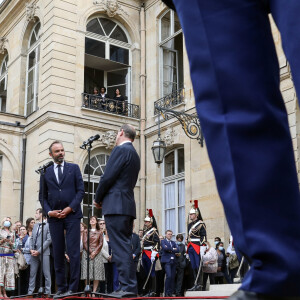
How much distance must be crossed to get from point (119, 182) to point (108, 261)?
23.5ft

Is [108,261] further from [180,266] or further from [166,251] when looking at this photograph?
[180,266]

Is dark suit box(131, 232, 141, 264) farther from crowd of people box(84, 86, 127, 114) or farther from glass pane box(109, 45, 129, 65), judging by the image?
glass pane box(109, 45, 129, 65)

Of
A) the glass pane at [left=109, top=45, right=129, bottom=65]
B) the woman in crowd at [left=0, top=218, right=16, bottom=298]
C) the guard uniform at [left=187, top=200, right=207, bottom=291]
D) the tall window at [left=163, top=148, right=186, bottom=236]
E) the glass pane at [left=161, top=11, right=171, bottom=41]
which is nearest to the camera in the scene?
the woman in crowd at [left=0, top=218, right=16, bottom=298]

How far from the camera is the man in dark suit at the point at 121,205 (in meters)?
5.22

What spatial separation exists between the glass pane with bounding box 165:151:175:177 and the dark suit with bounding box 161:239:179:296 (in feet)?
15.0

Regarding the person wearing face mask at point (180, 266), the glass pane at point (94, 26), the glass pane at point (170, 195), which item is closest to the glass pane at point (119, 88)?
the glass pane at point (94, 26)

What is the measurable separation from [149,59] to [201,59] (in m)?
18.1

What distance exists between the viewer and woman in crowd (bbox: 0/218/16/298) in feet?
35.5

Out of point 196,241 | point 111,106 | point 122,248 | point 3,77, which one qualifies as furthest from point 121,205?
point 3,77

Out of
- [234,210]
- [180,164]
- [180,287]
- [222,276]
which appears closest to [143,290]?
[180,287]

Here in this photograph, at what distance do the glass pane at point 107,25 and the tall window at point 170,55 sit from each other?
176cm

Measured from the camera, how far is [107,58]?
1895 centimetres

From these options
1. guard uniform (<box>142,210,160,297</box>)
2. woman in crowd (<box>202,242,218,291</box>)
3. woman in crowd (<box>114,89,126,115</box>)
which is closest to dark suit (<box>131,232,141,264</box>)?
guard uniform (<box>142,210,160,297</box>)

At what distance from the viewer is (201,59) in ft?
3.15
